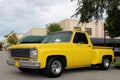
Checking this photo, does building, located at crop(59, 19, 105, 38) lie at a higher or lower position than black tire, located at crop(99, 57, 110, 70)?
higher

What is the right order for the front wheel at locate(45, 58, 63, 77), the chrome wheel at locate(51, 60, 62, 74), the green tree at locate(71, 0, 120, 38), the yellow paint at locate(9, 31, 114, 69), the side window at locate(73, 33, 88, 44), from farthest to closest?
the green tree at locate(71, 0, 120, 38)
the side window at locate(73, 33, 88, 44)
the chrome wheel at locate(51, 60, 62, 74)
the front wheel at locate(45, 58, 63, 77)
the yellow paint at locate(9, 31, 114, 69)

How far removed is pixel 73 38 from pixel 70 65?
127 centimetres

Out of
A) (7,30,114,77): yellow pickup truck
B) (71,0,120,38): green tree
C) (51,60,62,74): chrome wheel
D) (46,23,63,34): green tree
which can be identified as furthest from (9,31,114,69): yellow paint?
(46,23,63,34): green tree

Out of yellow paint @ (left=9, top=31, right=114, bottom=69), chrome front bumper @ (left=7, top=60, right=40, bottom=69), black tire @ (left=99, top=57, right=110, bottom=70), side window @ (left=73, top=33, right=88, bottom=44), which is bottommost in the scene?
black tire @ (left=99, top=57, right=110, bottom=70)

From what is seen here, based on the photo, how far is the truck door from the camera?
12564 mm

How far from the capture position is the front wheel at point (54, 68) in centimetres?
1112

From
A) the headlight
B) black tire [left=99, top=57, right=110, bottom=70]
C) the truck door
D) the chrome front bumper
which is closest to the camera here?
the chrome front bumper

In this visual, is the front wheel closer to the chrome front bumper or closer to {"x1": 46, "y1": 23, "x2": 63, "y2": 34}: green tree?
the chrome front bumper

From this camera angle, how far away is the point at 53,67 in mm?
11398

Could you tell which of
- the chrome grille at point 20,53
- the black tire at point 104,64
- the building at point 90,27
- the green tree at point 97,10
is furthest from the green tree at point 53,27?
the chrome grille at point 20,53

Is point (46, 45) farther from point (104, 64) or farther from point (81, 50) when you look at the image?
point (104, 64)

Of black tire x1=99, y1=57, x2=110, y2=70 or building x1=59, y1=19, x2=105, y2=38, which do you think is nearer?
black tire x1=99, y1=57, x2=110, y2=70

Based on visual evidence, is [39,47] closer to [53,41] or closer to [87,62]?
[53,41]

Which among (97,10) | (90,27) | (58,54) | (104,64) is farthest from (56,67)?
(90,27)
